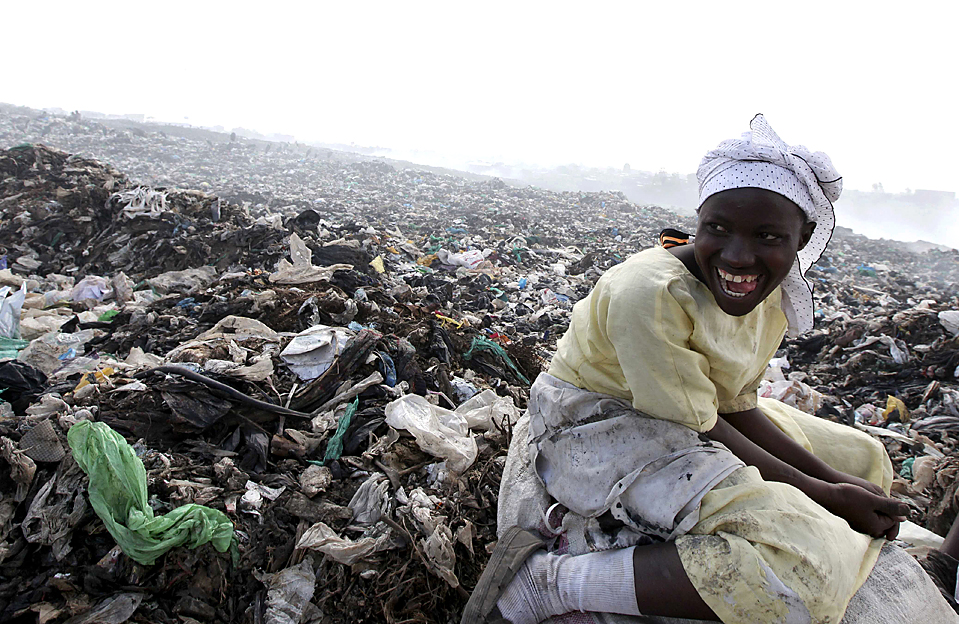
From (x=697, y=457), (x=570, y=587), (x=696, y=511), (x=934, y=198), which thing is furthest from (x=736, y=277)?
(x=934, y=198)

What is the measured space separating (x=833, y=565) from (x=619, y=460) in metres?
0.51

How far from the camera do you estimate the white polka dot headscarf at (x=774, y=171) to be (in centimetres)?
107

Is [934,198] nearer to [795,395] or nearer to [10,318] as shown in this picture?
[795,395]

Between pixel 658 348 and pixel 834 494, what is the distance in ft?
2.40

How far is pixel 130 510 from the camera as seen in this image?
1421 millimetres

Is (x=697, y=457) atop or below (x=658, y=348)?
below

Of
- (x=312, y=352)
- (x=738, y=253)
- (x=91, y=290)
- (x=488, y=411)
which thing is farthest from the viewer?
(x=91, y=290)

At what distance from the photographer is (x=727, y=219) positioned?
1.07 m

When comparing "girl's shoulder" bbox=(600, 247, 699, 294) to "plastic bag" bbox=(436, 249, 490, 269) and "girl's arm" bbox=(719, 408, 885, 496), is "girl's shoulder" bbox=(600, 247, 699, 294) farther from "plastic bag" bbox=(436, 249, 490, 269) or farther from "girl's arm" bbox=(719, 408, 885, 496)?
"plastic bag" bbox=(436, 249, 490, 269)

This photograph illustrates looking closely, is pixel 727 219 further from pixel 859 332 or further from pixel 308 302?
pixel 859 332

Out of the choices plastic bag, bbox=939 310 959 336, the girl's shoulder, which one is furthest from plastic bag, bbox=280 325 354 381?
plastic bag, bbox=939 310 959 336

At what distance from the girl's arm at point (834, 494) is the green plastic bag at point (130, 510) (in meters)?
1.55

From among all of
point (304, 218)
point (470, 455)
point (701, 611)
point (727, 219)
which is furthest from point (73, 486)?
point (304, 218)

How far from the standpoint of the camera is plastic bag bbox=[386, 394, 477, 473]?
196 centimetres
